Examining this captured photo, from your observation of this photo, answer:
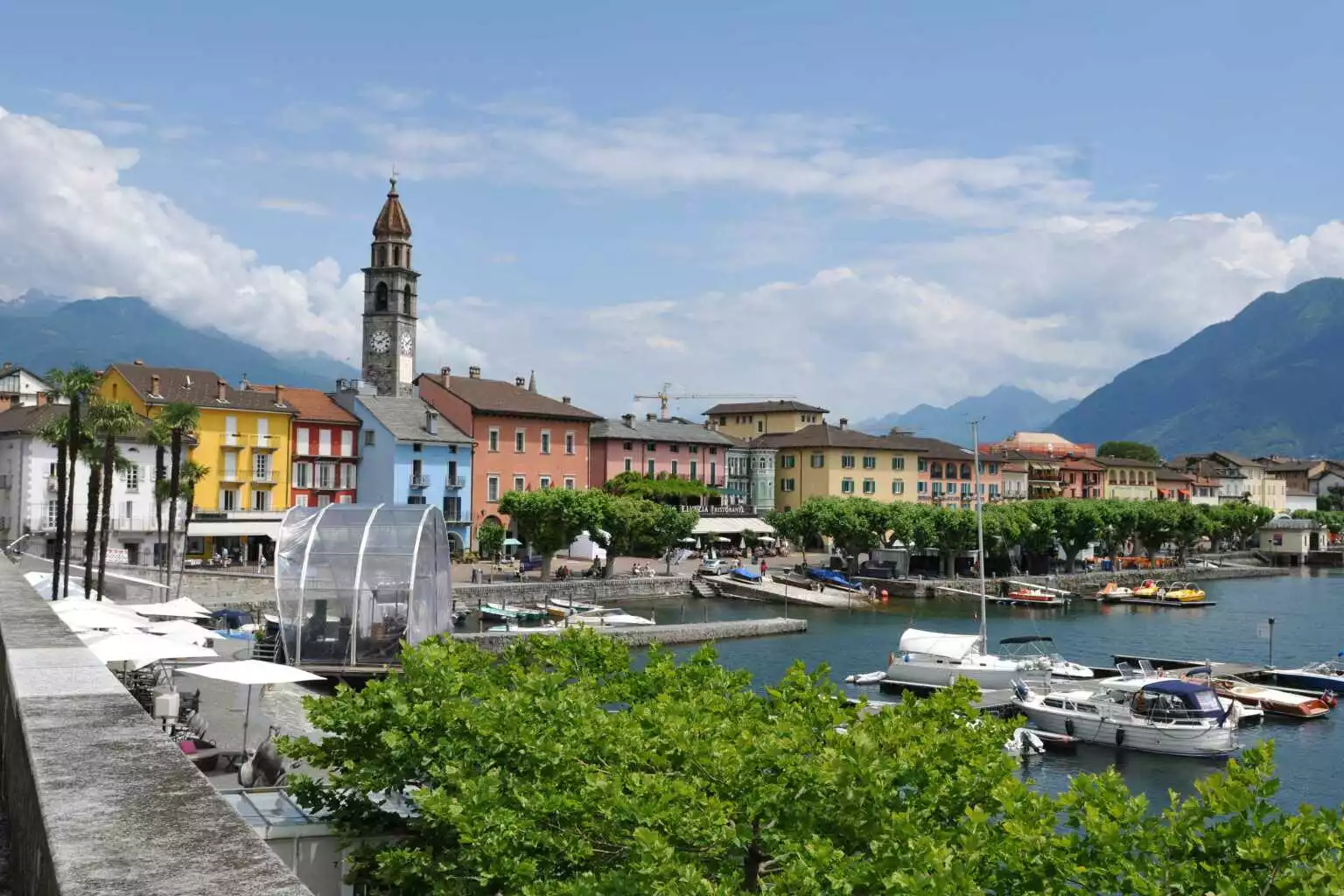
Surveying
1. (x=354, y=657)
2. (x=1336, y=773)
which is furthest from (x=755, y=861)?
(x=1336, y=773)

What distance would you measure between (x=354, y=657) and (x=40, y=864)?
3475 centimetres

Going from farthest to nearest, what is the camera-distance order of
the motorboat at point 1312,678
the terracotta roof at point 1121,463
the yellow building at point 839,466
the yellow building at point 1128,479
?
the terracotta roof at point 1121,463, the yellow building at point 1128,479, the yellow building at point 839,466, the motorboat at point 1312,678

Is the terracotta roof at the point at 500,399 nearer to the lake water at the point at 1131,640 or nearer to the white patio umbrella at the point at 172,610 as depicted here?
the lake water at the point at 1131,640

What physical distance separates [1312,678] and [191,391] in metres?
68.0

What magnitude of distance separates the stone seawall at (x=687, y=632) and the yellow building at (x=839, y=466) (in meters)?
44.9

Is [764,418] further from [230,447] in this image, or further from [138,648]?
[138,648]

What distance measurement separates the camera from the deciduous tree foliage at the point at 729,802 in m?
9.33

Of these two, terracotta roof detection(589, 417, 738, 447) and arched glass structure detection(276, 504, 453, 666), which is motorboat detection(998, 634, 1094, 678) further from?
terracotta roof detection(589, 417, 738, 447)

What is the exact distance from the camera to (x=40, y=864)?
537cm

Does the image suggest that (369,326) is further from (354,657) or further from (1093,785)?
(1093,785)

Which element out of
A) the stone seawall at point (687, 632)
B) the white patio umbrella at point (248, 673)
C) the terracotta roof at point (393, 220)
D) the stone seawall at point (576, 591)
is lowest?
the stone seawall at point (687, 632)

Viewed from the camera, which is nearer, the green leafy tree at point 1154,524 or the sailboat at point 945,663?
the sailboat at point 945,663

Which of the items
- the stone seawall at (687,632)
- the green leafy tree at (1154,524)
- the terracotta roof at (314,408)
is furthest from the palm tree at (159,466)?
the green leafy tree at (1154,524)

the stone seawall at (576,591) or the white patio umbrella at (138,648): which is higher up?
the white patio umbrella at (138,648)
